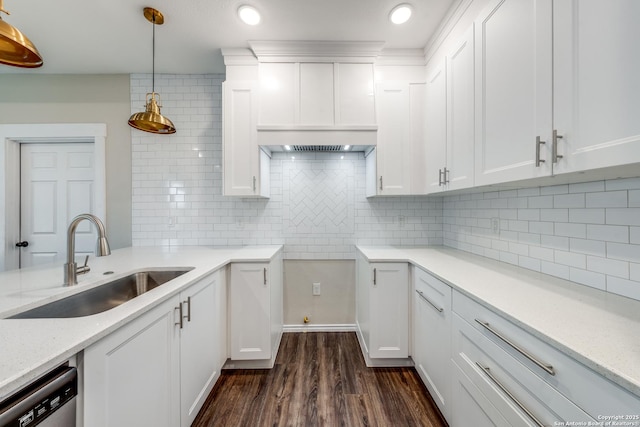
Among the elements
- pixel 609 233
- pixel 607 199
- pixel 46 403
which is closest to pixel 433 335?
pixel 609 233

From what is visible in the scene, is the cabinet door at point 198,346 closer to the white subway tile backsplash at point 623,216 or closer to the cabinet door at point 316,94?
the cabinet door at point 316,94

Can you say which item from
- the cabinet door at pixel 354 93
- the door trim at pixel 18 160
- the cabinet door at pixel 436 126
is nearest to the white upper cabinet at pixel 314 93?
the cabinet door at pixel 354 93

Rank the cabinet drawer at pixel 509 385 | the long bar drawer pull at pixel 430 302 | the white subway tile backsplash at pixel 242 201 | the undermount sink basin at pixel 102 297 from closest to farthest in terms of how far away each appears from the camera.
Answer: the cabinet drawer at pixel 509 385, the undermount sink basin at pixel 102 297, the long bar drawer pull at pixel 430 302, the white subway tile backsplash at pixel 242 201

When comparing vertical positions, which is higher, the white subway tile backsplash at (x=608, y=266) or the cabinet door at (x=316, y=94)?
the cabinet door at (x=316, y=94)

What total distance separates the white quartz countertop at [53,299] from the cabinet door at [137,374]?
61mm

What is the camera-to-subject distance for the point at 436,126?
201 centimetres

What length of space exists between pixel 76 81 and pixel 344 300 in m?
3.62

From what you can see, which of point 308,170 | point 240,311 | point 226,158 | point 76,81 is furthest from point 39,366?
point 76,81

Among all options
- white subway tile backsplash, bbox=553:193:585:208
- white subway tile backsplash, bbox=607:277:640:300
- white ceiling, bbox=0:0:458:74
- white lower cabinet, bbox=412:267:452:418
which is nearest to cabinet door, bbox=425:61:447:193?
white ceiling, bbox=0:0:458:74

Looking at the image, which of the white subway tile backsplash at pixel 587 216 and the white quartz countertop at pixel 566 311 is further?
the white subway tile backsplash at pixel 587 216

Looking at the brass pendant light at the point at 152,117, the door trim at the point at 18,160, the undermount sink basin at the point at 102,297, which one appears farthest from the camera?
the door trim at the point at 18,160

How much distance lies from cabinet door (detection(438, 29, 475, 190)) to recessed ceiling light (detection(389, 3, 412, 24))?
17.0 inches

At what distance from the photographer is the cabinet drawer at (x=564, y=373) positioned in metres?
0.58

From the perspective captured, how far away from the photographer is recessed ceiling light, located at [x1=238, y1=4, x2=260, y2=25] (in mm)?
1740
